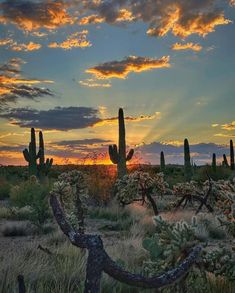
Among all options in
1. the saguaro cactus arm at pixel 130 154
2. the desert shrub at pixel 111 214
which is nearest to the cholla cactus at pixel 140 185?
the desert shrub at pixel 111 214

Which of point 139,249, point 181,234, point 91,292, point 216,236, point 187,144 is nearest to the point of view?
point 91,292

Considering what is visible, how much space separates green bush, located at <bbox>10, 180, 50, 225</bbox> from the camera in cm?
1753

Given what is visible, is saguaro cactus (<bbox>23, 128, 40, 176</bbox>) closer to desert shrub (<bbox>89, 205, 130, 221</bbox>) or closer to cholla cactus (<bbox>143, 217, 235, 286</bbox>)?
desert shrub (<bbox>89, 205, 130, 221</bbox>)

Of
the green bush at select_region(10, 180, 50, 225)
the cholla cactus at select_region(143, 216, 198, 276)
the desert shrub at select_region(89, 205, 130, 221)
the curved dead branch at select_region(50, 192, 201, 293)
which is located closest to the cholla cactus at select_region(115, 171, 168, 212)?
the green bush at select_region(10, 180, 50, 225)

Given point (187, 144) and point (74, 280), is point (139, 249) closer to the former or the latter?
point (74, 280)

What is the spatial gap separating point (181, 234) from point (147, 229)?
10.7 meters

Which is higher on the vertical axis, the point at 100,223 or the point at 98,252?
the point at 98,252

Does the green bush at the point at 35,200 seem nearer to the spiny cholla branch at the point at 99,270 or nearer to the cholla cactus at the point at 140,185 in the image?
the cholla cactus at the point at 140,185

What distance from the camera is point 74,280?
7777 millimetres

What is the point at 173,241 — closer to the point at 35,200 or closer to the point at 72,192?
the point at 72,192

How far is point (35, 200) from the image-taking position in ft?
60.5

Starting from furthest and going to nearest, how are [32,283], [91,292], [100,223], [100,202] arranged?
[100,202] → [100,223] → [32,283] → [91,292]

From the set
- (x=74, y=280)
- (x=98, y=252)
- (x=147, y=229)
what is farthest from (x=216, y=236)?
(x=98, y=252)

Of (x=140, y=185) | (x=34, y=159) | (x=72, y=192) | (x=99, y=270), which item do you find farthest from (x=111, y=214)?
(x=99, y=270)
